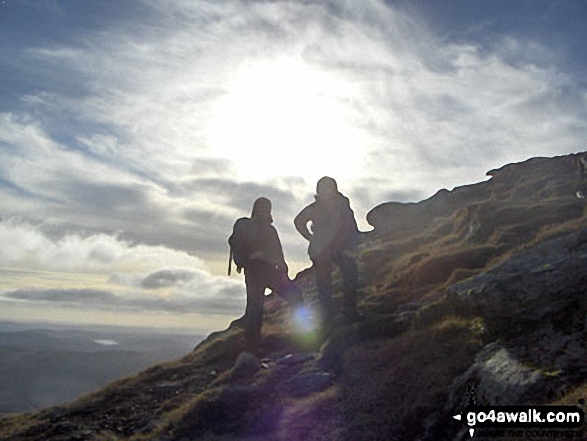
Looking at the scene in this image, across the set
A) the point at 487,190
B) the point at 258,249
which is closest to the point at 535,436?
the point at 258,249

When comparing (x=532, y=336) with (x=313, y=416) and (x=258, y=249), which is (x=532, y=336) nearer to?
(x=313, y=416)

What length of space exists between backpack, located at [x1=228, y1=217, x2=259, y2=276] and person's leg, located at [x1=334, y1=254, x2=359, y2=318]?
2735 mm

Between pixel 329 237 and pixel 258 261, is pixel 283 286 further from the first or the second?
pixel 329 237

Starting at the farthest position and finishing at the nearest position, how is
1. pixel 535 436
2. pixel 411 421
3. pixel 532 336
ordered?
1. pixel 532 336
2. pixel 411 421
3. pixel 535 436

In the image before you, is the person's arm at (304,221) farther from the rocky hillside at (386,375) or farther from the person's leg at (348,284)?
the rocky hillside at (386,375)

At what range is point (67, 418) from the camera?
45.4 ft

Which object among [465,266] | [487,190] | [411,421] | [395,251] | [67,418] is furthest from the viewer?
[487,190]

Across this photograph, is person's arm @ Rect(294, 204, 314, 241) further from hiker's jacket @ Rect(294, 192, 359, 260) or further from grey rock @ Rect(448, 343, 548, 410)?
grey rock @ Rect(448, 343, 548, 410)

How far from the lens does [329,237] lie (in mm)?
16594

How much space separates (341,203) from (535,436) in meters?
11.2

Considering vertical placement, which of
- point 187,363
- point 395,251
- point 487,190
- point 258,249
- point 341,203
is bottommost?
point 187,363

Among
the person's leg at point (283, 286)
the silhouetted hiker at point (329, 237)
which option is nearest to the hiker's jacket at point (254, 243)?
the person's leg at point (283, 286)

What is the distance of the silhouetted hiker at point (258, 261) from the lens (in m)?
16.2

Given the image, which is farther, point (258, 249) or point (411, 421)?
point (258, 249)
